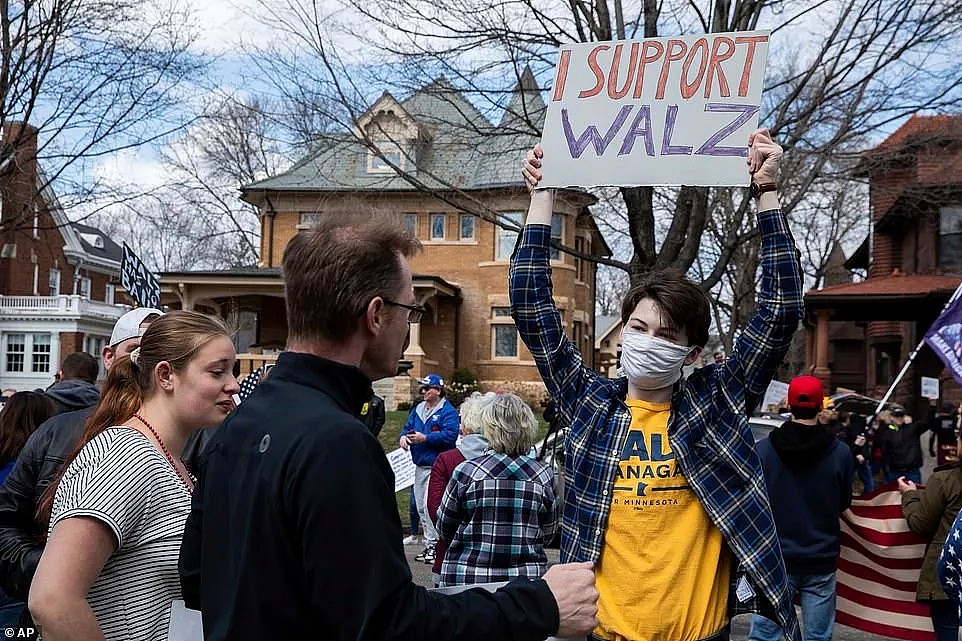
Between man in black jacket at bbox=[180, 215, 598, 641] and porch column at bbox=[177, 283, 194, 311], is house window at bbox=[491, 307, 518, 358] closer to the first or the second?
porch column at bbox=[177, 283, 194, 311]

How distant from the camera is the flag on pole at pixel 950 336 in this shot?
9148 millimetres

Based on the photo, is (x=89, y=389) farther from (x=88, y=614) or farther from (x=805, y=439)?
(x=805, y=439)

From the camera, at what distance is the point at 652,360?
3.59 meters

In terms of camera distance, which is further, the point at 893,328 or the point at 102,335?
the point at 102,335

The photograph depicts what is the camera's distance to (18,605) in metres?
4.19

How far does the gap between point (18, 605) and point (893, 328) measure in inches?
1391

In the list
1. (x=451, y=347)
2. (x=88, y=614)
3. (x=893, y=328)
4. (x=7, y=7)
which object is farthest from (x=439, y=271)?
(x=88, y=614)

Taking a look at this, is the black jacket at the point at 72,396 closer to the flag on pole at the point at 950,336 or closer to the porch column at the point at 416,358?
the flag on pole at the point at 950,336

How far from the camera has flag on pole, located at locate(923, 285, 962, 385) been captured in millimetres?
9148

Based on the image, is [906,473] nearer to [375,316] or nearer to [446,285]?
[375,316]

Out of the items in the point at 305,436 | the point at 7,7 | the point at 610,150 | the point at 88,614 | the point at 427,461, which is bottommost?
the point at 427,461

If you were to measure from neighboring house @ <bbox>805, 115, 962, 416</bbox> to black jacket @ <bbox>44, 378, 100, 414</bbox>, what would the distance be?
911 centimetres

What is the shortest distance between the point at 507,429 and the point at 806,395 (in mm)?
1886

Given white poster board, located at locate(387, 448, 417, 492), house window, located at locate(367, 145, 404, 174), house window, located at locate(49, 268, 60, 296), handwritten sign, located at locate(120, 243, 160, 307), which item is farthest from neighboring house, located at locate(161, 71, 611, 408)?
handwritten sign, located at locate(120, 243, 160, 307)
